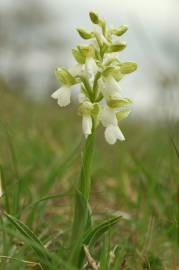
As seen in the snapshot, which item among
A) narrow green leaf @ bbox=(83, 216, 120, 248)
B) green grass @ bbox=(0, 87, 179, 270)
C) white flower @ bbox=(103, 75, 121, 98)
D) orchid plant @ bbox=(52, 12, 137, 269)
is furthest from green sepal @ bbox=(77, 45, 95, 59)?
narrow green leaf @ bbox=(83, 216, 120, 248)

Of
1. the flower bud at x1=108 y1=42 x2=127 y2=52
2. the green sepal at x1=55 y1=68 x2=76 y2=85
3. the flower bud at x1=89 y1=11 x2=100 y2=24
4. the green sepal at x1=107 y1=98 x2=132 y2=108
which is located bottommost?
the green sepal at x1=107 y1=98 x2=132 y2=108

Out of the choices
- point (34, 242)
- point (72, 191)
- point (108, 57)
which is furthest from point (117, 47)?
point (72, 191)

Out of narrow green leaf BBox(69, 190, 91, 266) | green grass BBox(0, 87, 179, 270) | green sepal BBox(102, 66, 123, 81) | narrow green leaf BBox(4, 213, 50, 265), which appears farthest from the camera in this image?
green grass BBox(0, 87, 179, 270)

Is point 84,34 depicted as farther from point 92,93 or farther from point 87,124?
point 87,124

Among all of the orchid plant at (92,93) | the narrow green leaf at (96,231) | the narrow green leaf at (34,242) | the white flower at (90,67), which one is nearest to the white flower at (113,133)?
the orchid plant at (92,93)

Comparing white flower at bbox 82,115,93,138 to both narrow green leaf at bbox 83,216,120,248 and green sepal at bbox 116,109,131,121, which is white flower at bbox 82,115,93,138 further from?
→ narrow green leaf at bbox 83,216,120,248

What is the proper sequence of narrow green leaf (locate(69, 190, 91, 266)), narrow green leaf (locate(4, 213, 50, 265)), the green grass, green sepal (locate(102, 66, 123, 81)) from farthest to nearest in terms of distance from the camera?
1. the green grass
2. green sepal (locate(102, 66, 123, 81))
3. narrow green leaf (locate(69, 190, 91, 266))
4. narrow green leaf (locate(4, 213, 50, 265))

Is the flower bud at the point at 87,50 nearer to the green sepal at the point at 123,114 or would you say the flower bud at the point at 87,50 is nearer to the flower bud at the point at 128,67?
the flower bud at the point at 128,67
